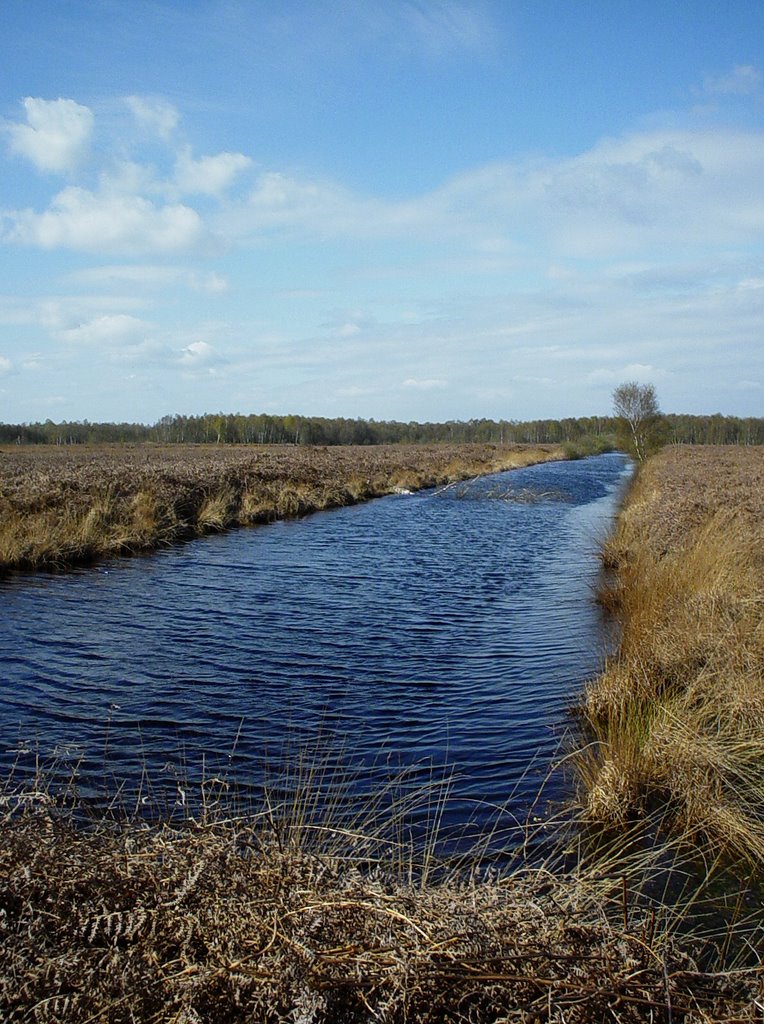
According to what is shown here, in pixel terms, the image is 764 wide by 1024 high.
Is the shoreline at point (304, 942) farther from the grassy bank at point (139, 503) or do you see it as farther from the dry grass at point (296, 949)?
the grassy bank at point (139, 503)

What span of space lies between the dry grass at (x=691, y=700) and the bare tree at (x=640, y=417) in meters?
→ 41.7

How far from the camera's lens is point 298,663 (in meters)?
9.86

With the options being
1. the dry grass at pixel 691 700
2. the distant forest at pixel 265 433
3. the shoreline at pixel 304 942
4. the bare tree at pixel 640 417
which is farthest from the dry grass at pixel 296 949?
the distant forest at pixel 265 433

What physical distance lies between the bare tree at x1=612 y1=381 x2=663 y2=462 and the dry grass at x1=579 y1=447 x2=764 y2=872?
1642 inches

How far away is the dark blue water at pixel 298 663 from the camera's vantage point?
22.5 ft

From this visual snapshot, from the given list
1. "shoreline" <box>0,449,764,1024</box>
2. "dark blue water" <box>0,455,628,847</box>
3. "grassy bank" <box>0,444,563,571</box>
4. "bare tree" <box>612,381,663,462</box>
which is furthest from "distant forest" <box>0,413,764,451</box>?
"shoreline" <box>0,449,764,1024</box>

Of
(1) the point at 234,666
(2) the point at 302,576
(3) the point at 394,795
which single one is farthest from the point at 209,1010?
(2) the point at 302,576

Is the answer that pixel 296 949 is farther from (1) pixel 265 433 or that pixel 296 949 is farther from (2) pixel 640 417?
(1) pixel 265 433

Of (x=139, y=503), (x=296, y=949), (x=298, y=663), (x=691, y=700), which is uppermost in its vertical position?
(x=139, y=503)

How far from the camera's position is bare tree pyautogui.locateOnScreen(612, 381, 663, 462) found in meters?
52.1

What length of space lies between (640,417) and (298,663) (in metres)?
47.4

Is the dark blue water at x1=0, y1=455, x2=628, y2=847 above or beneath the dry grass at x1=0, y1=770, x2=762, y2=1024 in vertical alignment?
beneath

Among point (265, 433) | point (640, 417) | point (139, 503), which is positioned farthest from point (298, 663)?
point (265, 433)

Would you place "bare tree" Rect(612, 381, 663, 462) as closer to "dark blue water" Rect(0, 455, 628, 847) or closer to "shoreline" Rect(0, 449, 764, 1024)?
"dark blue water" Rect(0, 455, 628, 847)
